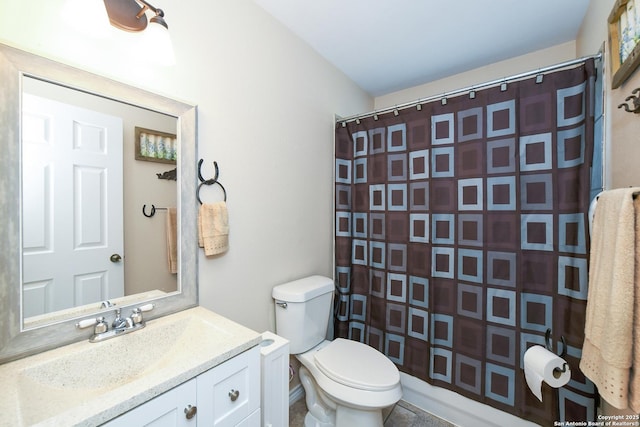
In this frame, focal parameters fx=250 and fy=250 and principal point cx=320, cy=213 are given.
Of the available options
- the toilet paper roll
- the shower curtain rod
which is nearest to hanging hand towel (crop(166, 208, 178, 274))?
the shower curtain rod

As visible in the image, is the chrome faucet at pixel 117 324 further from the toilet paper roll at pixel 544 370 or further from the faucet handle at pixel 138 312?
the toilet paper roll at pixel 544 370

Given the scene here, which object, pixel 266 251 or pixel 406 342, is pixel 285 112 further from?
pixel 406 342

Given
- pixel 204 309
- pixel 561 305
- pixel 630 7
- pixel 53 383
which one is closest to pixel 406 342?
pixel 561 305

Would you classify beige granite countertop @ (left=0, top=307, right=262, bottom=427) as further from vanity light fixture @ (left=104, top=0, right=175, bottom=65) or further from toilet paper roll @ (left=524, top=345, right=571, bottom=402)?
toilet paper roll @ (left=524, top=345, right=571, bottom=402)

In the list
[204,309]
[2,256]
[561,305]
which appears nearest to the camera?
[2,256]

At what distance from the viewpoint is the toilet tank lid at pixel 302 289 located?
149cm

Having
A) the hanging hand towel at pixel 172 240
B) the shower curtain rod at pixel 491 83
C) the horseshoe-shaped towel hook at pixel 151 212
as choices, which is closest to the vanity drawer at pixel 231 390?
the hanging hand towel at pixel 172 240

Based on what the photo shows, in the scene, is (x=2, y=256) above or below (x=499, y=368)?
above

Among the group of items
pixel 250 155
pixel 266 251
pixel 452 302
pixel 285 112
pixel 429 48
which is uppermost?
pixel 429 48

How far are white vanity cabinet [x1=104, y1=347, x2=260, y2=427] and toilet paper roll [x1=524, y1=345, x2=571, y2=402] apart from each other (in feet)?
4.00

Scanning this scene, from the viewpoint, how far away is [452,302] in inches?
61.4

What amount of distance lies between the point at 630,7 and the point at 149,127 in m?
1.85

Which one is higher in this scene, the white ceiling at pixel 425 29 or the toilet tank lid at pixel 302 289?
the white ceiling at pixel 425 29

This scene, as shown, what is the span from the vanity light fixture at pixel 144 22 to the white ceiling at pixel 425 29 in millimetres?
718
